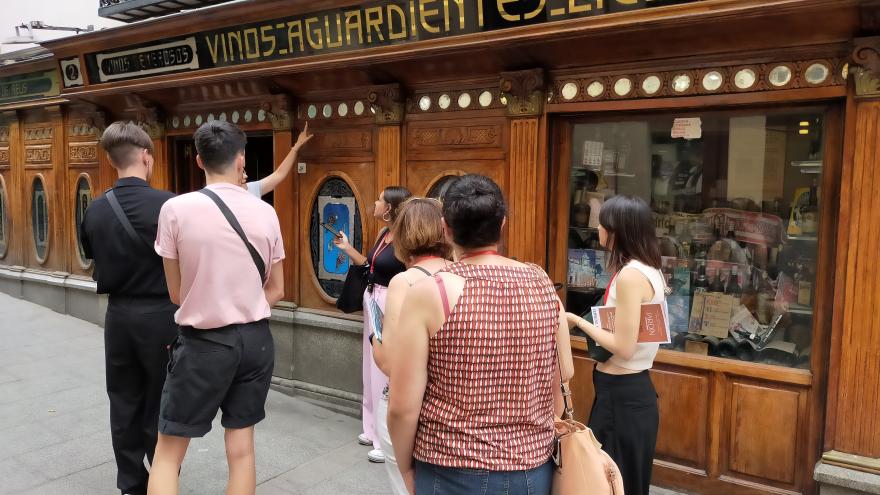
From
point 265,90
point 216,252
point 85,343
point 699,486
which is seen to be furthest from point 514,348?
point 85,343

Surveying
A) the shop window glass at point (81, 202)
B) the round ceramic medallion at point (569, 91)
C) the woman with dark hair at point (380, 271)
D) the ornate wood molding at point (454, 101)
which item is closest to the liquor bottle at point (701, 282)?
the round ceramic medallion at point (569, 91)

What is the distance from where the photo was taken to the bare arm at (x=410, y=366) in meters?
1.87

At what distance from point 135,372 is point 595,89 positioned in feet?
10.4

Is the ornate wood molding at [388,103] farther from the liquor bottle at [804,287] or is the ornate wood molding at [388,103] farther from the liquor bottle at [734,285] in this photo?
the liquor bottle at [804,287]

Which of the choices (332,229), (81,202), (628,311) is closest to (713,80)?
(628,311)

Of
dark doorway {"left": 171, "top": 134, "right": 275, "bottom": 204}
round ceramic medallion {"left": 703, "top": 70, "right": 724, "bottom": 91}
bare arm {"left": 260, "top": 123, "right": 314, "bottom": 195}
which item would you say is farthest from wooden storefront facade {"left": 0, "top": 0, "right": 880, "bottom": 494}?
dark doorway {"left": 171, "top": 134, "right": 275, "bottom": 204}

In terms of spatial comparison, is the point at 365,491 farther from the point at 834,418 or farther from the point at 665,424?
the point at 834,418

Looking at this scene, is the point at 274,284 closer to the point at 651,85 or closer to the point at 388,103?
the point at 388,103

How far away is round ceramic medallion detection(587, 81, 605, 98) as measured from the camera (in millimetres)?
4214

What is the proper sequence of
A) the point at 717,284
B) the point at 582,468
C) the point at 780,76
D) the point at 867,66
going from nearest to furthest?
1. the point at 582,468
2. the point at 867,66
3. the point at 780,76
4. the point at 717,284

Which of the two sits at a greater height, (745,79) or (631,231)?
(745,79)

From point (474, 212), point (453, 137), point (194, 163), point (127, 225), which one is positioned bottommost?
point (127, 225)

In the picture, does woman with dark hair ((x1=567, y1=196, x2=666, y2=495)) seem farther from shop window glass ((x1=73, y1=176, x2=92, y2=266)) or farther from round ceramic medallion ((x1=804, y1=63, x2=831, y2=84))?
shop window glass ((x1=73, y1=176, x2=92, y2=266))

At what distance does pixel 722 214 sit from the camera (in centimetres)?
411
